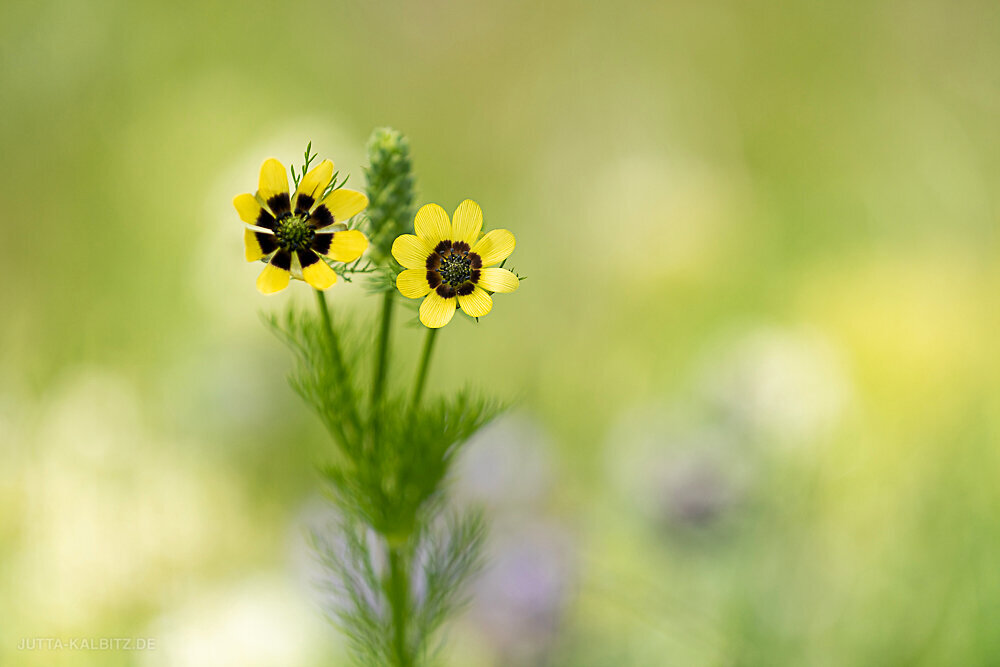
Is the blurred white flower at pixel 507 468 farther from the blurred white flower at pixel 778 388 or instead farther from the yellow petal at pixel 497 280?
the yellow petal at pixel 497 280

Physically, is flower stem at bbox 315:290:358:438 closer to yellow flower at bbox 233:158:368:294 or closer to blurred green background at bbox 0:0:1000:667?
yellow flower at bbox 233:158:368:294

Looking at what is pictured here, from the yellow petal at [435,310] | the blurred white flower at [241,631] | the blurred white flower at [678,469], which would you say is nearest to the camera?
the yellow petal at [435,310]

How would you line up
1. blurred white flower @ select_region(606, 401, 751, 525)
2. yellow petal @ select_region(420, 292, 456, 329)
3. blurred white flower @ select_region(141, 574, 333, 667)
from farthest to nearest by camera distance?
1. blurred white flower @ select_region(606, 401, 751, 525)
2. blurred white flower @ select_region(141, 574, 333, 667)
3. yellow petal @ select_region(420, 292, 456, 329)

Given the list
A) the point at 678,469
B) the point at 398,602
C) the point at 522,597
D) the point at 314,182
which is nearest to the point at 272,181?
the point at 314,182

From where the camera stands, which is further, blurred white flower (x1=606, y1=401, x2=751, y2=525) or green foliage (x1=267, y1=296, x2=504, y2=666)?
blurred white flower (x1=606, y1=401, x2=751, y2=525)

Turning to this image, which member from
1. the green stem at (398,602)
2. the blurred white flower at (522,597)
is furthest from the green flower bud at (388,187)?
the blurred white flower at (522,597)

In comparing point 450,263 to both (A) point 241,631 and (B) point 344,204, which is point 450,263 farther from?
(A) point 241,631

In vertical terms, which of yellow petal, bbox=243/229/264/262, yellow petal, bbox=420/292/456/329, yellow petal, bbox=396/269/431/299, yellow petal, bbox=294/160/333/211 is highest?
yellow petal, bbox=294/160/333/211

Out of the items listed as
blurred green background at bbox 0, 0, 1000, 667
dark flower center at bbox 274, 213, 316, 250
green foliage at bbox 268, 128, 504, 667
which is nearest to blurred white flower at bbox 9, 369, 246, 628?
blurred green background at bbox 0, 0, 1000, 667

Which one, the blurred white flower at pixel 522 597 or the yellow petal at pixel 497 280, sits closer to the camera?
the yellow petal at pixel 497 280
